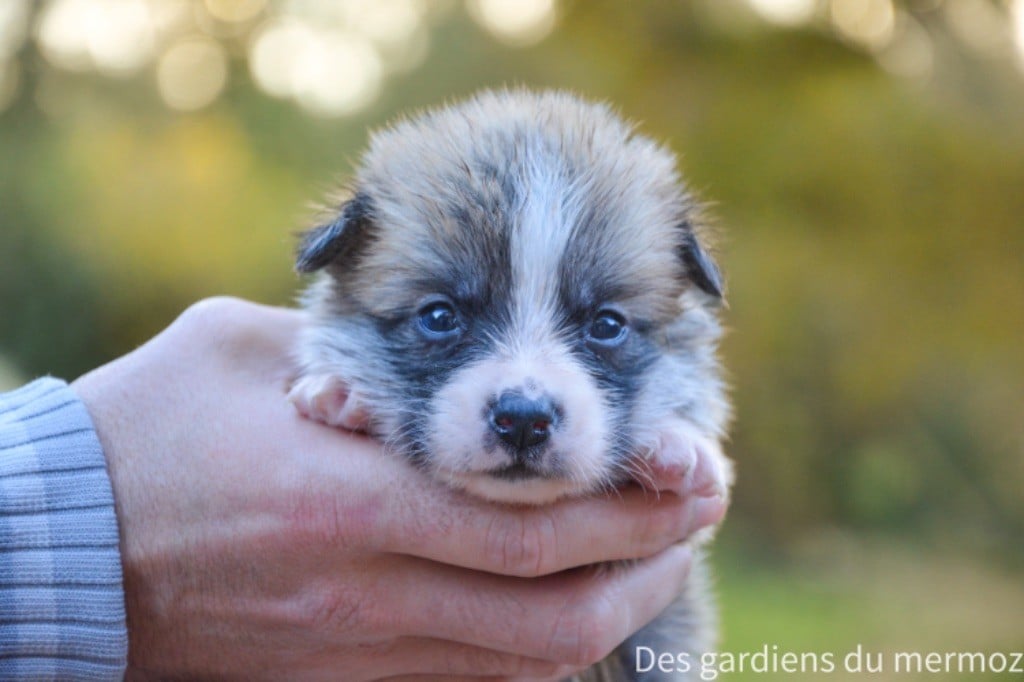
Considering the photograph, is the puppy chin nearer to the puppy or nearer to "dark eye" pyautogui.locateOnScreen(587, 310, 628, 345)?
the puppy

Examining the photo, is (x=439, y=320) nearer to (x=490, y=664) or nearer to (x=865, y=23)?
(x=490, y=664)

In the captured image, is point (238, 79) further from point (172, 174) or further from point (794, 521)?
point (794, 521)

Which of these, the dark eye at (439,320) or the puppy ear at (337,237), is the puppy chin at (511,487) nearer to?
the dark eye at (439,320)

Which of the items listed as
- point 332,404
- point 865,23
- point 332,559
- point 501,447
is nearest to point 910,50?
point 865,23

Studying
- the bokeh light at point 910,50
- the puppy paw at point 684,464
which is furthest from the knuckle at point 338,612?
the bokeh light at point 910,50

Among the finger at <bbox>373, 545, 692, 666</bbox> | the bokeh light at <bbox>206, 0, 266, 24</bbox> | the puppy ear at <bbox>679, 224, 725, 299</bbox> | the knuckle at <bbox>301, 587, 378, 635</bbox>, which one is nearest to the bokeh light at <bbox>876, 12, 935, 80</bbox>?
the bokeh light at <bbox>206, 0, 266, 24</bbox>

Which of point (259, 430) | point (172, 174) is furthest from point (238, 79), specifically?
point (259, 430)
